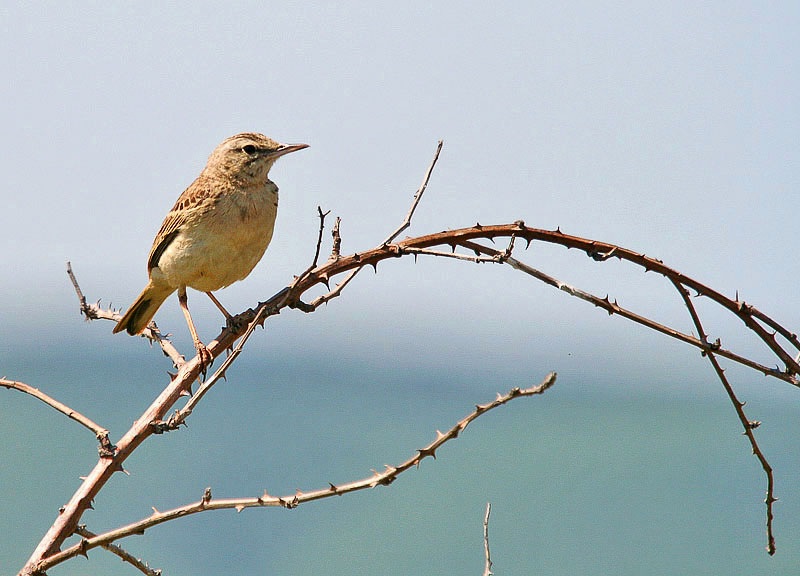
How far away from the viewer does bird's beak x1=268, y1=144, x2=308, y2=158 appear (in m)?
5.81

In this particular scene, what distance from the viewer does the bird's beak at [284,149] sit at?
19.1ft

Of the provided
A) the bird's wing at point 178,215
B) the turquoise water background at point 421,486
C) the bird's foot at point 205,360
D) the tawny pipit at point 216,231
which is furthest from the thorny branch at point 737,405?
the turquoise water background at point 421,486

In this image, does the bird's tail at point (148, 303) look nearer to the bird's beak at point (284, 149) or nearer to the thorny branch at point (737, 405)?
the bird's beak at point (284, 149)

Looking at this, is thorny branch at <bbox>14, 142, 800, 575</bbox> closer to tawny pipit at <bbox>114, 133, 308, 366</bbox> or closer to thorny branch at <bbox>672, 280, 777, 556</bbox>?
thorny branch at <bbox>672, 280, 777, 556</bbox>

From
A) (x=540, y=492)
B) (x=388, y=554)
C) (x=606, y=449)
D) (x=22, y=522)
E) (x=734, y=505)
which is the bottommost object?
(x=22, y=522)

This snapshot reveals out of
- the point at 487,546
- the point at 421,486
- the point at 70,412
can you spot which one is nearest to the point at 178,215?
the point at 70,412

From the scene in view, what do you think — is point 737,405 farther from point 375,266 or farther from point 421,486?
point 421,486

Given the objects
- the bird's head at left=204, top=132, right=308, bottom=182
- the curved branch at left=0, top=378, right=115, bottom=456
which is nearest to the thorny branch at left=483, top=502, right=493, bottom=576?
the curved branch at left=0, top=378, right=115, bottom=456

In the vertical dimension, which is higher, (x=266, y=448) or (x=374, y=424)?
(x=374, y=424)

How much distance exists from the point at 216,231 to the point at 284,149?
824 mm

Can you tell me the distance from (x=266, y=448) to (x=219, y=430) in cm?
203

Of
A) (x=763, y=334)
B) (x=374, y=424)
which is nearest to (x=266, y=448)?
(x=374, y=424)

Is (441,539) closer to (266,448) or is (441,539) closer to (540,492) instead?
(540,492)

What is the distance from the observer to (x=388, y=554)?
67.6 feet
